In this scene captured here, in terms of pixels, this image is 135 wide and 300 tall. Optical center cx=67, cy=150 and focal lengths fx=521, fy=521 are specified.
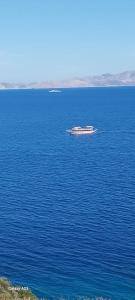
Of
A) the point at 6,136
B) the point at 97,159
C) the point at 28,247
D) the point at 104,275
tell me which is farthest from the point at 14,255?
the point at 6,136

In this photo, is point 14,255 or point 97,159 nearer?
point 14,255

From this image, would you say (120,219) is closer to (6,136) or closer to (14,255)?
(14,255)

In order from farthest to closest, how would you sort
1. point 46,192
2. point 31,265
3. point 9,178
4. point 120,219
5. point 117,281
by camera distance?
point 9,178 → point 46,192 → point 120,219 → point 31,265 → point 117,281

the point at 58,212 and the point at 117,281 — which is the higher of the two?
the point at 58,212

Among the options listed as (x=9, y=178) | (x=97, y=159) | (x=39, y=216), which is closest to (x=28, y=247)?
(x=39, y=216)

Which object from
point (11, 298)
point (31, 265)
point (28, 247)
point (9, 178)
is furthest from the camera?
point (9, 178)

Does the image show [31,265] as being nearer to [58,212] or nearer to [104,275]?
[104,275]

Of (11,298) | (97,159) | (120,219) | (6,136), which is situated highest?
(6,136)

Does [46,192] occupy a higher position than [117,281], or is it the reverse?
[46,192]

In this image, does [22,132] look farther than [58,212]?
Yes
